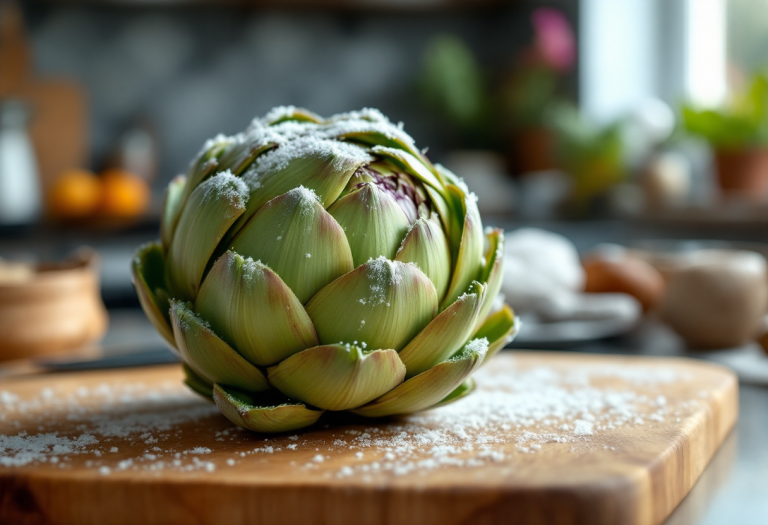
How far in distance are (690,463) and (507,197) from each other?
224cm

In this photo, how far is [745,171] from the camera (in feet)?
7.01

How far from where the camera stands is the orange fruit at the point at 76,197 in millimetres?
2295

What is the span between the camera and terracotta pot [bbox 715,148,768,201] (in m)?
2.12

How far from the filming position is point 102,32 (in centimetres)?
268

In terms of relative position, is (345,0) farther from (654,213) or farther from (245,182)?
(245,182)

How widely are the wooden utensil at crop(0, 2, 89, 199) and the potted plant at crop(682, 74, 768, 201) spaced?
1.87m

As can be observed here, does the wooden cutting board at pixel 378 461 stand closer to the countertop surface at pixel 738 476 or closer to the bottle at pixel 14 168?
the countertop surface at pixel 738 476

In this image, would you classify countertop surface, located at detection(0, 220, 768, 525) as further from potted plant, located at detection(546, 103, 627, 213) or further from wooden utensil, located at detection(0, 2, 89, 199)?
wooden utensil, located at detection(0, 2, 89, 199)

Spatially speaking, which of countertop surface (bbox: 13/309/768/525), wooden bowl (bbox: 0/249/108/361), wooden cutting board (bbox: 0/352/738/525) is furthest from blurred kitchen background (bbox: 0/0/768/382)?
countertop surface (bbox: 13/309/768/525)

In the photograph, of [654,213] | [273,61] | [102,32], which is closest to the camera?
[654,213]

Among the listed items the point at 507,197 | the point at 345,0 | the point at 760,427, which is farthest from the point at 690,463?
the point at 345,0

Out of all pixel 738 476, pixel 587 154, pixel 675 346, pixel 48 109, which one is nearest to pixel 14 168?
pixel 48 109

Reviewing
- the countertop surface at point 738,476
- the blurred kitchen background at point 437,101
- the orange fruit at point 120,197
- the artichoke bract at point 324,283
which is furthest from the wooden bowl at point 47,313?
the orange fruit at point 120,197

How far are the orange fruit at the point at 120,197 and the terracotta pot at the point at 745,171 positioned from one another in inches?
64.7
